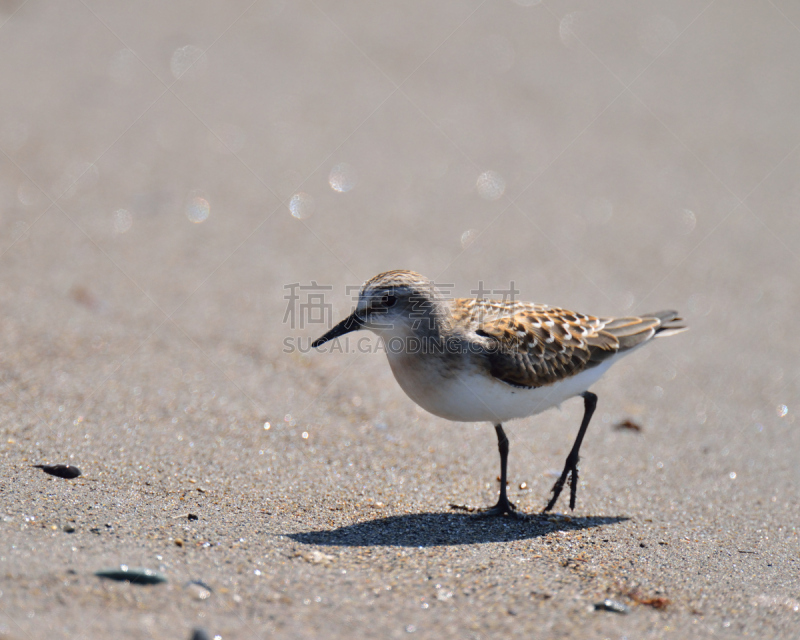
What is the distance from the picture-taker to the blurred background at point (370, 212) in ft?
18.8

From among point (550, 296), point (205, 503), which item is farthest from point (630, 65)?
point (205, 503)

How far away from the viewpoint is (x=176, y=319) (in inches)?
262

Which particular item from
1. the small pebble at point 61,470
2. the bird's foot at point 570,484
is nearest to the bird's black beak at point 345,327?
the small pebble at point 61,470

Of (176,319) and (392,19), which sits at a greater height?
(392,19)

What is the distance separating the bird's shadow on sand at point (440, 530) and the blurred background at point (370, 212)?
47 cm

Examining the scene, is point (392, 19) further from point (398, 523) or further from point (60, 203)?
point (398, 523)

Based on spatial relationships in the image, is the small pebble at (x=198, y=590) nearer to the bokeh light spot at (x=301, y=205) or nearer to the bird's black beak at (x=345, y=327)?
the bird's black beak at (x=345, y=327)

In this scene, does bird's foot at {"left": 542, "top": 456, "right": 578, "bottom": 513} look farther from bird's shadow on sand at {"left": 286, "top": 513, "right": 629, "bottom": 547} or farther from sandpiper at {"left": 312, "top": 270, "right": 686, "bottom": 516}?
bird's shadow on sand at {"left": 286, "top": 513, "right": 629, "bottom": 547}

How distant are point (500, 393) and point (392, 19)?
24.1 feet

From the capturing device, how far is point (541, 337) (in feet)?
17.1

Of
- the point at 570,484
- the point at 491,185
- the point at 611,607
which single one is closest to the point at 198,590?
the point at 611,607

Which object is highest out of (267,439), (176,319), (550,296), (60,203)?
→ (60,203)

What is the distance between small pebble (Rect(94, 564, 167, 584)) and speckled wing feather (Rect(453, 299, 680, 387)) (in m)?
2.36

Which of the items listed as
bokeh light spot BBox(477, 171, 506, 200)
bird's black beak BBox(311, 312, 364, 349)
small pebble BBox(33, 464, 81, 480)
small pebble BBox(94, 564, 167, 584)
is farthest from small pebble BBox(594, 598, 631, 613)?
bokeh light spot BBox(477, 171, 506, 200)
